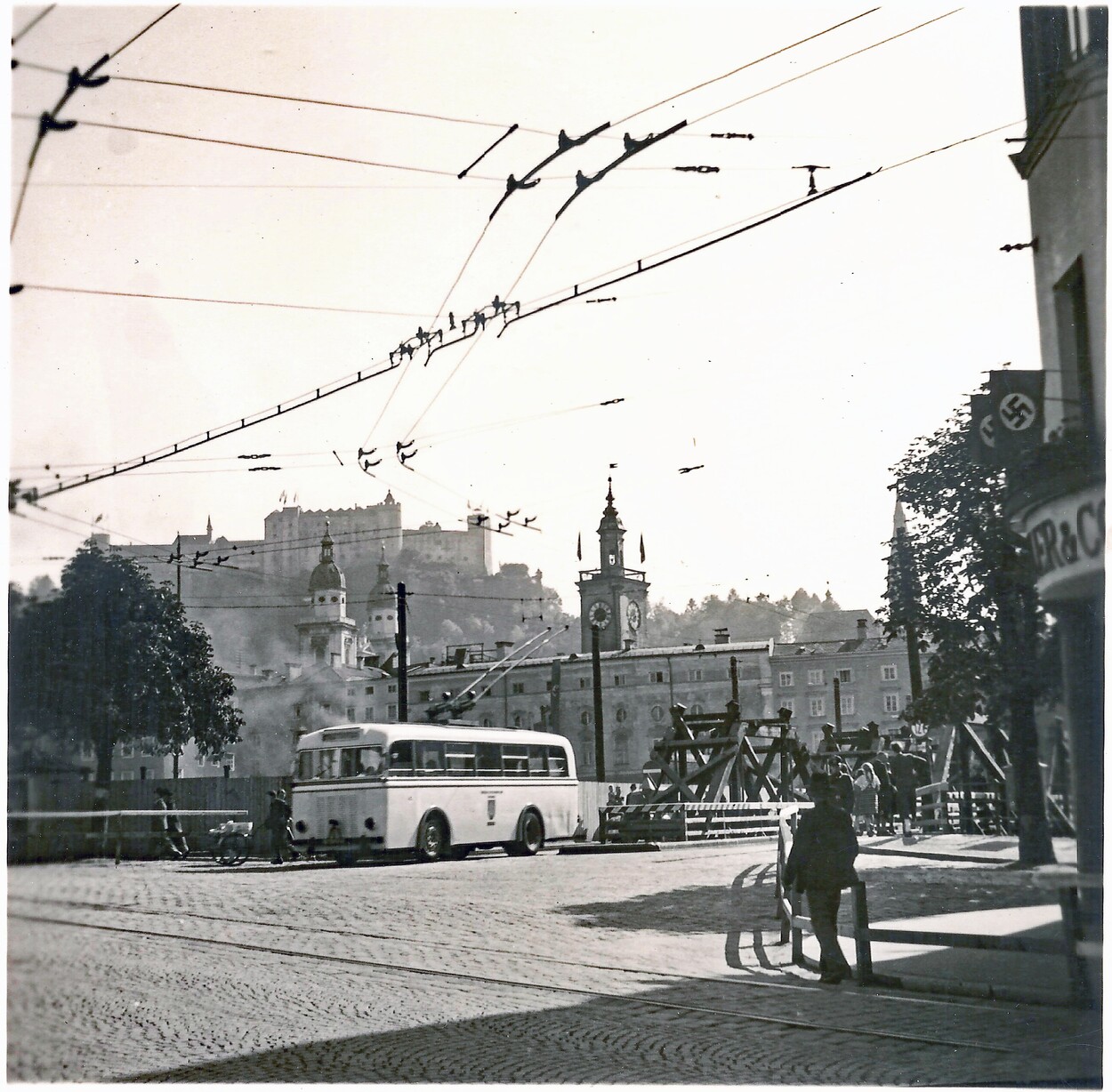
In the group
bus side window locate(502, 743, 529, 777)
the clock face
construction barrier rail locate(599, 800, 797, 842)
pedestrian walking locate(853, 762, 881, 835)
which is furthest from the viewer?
bus side window locate(502, 743, 529, 777)

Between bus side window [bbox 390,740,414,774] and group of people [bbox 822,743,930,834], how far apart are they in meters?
3.81

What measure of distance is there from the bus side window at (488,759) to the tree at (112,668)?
349 cm

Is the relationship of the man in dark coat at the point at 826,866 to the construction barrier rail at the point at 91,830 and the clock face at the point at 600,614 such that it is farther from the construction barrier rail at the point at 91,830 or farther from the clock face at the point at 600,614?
the construction barrier rail at the point at 91,830

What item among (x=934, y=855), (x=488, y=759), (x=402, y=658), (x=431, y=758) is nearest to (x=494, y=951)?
(x=402, y=658)

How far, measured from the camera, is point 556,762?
→ 11.2 meters

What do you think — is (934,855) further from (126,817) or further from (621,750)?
(126,817)

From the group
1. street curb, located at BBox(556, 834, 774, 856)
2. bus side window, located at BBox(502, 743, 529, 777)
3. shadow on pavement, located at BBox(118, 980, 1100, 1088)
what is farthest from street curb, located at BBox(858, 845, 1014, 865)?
bus side window, located at BBox(502, 743, 529, 777)

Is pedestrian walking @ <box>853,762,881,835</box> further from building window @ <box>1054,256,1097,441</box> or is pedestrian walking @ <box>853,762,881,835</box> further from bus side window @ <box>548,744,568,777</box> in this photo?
bus side window @ <box>548,744,568,777</box>

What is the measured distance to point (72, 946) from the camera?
845 centimetres

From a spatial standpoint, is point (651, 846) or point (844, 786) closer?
point (844, 786)

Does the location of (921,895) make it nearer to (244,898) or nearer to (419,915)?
(419,915)

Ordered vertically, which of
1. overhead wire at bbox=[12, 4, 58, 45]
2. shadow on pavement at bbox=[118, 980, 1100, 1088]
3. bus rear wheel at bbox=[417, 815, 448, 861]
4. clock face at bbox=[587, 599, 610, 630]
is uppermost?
overhead wire at bbox=[12, 4, 58, 45]

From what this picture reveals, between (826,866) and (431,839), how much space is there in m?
5.41

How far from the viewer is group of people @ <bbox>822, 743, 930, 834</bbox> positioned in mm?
8398
